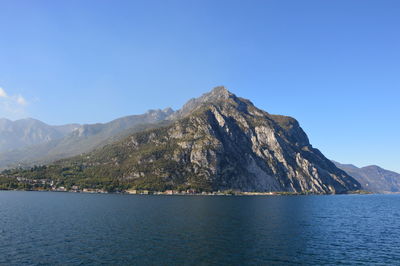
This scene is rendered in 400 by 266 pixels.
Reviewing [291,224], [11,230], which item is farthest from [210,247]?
[11,230]

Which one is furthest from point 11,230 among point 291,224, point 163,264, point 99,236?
point 291,224

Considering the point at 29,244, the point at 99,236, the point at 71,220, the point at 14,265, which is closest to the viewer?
Answer: the point at 14,265

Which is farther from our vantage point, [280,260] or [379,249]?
[379,249]

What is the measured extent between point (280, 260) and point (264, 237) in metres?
25.3

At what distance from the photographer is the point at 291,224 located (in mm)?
120750

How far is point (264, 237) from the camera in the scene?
92.2 metres

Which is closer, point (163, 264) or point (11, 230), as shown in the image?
point (163, 264)

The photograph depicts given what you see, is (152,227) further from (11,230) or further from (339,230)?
(339,230)

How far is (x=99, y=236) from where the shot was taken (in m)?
87.8

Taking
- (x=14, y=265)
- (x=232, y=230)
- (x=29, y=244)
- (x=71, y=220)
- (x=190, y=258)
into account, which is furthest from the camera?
(x=71, y=220)

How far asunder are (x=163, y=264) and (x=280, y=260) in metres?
27.1

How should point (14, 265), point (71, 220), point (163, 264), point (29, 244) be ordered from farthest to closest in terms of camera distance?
point (71, 220) < point (29, 244) < point (163, 264) < point (14, 265)

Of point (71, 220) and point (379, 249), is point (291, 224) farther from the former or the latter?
point (71, 220)

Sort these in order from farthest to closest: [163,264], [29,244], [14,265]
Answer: [29,244] < [163,264] < [14,265]
